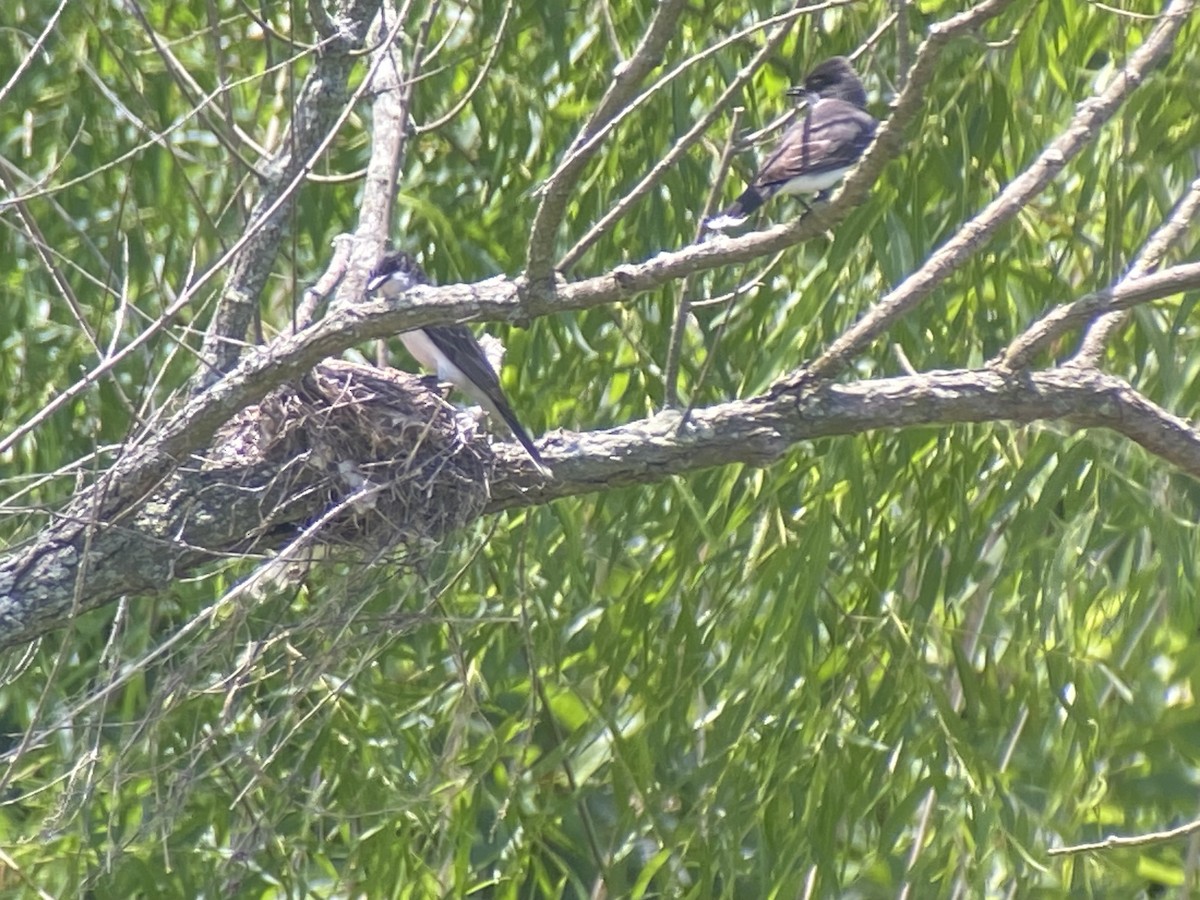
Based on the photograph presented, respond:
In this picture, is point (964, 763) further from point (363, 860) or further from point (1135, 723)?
point (363, 860)

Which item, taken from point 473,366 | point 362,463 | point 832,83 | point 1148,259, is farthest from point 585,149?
point 832,83

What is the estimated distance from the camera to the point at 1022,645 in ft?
8.30

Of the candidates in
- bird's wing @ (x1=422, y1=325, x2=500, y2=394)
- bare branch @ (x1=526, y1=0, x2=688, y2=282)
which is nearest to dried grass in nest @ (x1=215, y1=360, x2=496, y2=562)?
bird's wing @ (x1=422, y1=325, x2=500, y2=394)

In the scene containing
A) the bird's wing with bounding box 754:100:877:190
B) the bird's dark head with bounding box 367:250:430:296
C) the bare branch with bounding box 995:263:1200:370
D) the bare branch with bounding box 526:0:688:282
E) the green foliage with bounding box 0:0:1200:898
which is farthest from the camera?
the bird's wing with bounding box 754:100:877:190

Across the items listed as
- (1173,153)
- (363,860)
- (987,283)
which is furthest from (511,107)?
(363,860)

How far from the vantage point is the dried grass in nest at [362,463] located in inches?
85.9

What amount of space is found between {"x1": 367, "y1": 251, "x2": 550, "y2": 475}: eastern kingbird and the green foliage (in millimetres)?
99

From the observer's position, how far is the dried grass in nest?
218 cm

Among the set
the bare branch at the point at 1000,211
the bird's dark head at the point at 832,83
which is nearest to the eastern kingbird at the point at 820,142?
the bird's dark head at the point at 832,83

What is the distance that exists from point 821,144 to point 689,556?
0.82m

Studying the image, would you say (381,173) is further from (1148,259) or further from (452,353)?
(1148,259)

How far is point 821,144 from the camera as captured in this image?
3.00m

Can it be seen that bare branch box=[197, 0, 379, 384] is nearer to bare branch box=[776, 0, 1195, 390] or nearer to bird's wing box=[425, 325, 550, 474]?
bird's wing box=[425, 325, 550, 474]

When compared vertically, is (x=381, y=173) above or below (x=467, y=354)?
above
